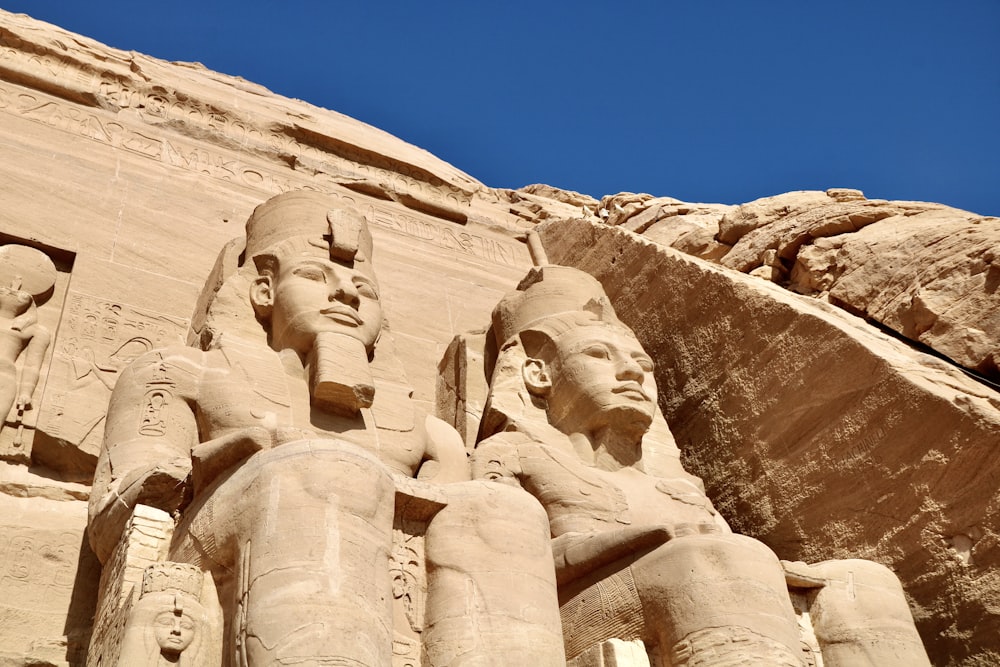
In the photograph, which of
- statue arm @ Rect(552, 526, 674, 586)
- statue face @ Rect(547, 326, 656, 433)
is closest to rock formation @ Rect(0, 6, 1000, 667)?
statue arm @ Rect(552, 526, 674, 586)

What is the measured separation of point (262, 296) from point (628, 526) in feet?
5.94

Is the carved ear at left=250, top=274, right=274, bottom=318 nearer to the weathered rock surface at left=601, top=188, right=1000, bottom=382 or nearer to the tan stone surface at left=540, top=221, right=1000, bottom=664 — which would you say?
the tan stone surface at left=540, top=221, right=1000, bottom=664

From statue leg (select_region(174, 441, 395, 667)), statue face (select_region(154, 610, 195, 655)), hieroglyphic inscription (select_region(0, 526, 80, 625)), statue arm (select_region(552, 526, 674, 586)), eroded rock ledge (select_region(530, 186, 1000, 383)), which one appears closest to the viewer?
statue leg (select_region(174, 441, 395, 667))

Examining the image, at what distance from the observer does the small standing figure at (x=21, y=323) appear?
189 inches

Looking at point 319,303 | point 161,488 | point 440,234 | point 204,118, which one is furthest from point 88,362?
point 440,234

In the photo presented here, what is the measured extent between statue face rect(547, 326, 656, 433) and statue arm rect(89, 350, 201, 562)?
156cm

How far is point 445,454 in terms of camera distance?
480 cm

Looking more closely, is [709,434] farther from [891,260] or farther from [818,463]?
[891,260]

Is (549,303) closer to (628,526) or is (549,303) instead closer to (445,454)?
(445,454)

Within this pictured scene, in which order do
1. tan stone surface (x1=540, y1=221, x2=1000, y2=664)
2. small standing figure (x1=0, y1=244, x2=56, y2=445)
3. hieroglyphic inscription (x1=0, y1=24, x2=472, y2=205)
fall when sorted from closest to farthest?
small standing figure (x1=0, y1=244, x2=56, y2=445), tan stone surface (x1=540, y1=221, x2=1000, y2=664), hieroglyphic inscription (x1=0, y1=24, x2=472, y2=205)

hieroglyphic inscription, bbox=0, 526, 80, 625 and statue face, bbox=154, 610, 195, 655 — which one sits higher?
hieroglyphic inscription, bbox=0, 526, 80, 625

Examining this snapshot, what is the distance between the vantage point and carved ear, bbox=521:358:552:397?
5.36 m

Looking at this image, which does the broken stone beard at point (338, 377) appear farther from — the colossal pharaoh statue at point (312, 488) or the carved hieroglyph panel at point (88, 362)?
the carved hieroglyph panel at point (88, 362)

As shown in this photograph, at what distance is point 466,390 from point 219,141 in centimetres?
271
